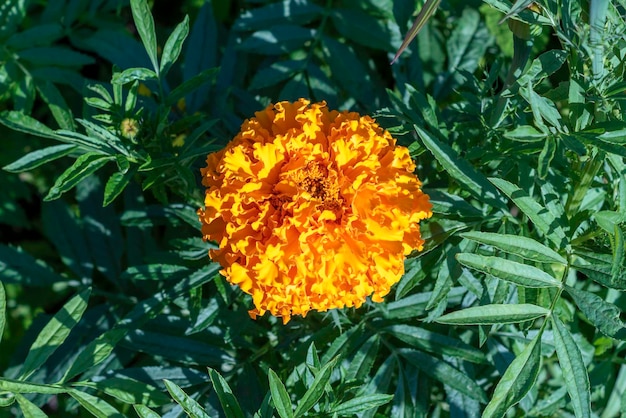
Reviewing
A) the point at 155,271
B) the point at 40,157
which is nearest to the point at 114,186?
the point at 40,157

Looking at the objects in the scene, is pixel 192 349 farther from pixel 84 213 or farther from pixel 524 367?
pixel 524 367

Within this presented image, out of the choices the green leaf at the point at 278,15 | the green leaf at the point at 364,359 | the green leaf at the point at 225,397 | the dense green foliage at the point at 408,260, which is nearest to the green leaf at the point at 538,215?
the dense green foliage at the point at 408,260

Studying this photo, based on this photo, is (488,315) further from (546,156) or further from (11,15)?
(11,15)

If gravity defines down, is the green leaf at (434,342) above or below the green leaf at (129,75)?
below

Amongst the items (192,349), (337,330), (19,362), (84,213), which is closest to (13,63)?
(84,213)

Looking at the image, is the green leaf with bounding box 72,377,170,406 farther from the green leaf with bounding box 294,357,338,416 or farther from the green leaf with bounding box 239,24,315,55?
the green leaf with bounding box 239,24,315,55

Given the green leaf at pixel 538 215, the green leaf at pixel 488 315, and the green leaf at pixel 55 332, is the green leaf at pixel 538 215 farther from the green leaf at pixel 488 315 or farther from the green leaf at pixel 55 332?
the green leaf at pixel 55 332

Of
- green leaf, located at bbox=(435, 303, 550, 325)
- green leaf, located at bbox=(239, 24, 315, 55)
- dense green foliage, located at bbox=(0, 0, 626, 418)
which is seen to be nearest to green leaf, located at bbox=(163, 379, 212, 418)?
dense green foliage, located at bbox=(0, 0, 626, 418)
